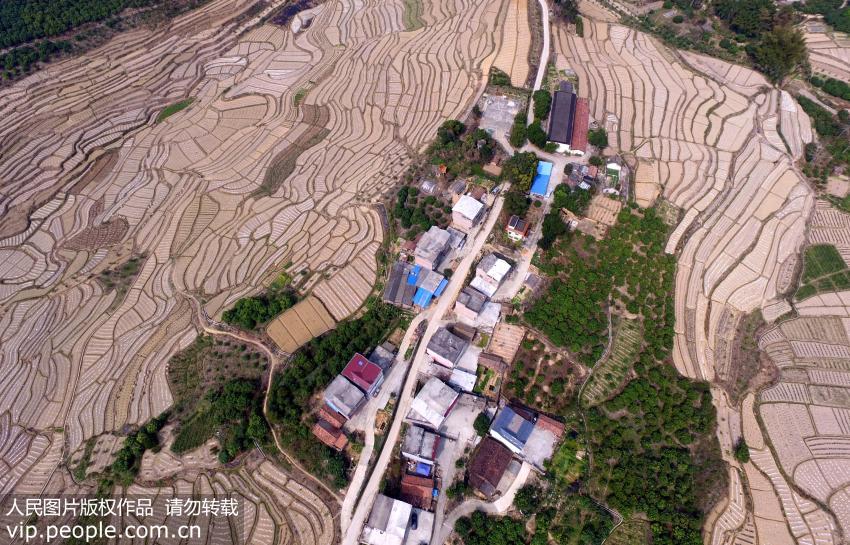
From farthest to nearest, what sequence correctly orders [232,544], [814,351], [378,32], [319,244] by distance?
[378,32]
[319,244]
[814,351]
[232,544]

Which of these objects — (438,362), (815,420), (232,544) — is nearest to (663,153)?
(815,420)

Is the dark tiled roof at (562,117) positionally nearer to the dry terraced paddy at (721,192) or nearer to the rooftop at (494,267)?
the dry terraced paddy at (721,192)

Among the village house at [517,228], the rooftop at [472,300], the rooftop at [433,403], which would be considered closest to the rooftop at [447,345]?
the rooftop at [433,403]

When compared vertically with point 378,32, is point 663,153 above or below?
below

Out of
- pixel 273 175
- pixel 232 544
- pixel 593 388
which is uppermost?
pixel 273 175

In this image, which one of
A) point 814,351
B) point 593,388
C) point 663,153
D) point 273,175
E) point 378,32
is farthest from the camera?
point 378,32

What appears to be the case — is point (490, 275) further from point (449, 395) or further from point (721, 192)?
point (721, 192)

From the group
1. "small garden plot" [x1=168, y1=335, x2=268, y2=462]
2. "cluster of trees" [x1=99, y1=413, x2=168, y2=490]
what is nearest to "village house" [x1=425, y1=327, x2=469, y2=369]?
"small garden plot" [x1=168, y1=335, x2=268, y2=462]

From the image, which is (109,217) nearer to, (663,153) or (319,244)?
(319,244)
